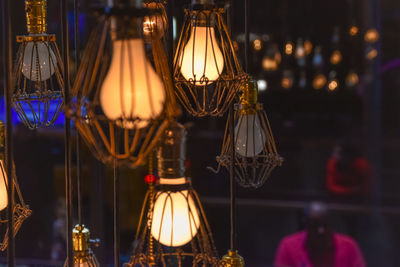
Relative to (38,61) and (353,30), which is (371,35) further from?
(38,61)

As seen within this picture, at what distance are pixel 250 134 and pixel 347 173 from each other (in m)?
2.74

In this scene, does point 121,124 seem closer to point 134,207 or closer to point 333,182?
point 134,207

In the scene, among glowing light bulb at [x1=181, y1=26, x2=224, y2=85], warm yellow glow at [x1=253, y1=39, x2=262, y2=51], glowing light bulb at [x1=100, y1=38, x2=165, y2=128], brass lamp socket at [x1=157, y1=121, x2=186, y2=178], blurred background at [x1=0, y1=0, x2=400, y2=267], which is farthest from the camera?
warm yellow glow at [x1=253, y1=39, x2=262, y2=51]

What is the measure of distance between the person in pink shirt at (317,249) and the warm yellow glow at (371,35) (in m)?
1.26

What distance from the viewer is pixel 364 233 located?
11.6 feet

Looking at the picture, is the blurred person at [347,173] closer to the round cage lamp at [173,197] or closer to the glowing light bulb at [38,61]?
the glowing light bulb at [38,61]

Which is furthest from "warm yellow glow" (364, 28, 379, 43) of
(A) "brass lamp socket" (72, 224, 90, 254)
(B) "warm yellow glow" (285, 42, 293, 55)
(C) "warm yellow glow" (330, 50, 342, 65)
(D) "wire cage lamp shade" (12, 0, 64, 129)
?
(A) "brass lamp socket" (72, 224, 90, 254)

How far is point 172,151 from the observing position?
2.61ft

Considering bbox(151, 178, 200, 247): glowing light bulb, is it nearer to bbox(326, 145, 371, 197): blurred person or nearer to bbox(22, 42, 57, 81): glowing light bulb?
bbox(22, 42, 57, 81): glowing light bulb

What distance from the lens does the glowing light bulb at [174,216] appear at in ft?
2.63

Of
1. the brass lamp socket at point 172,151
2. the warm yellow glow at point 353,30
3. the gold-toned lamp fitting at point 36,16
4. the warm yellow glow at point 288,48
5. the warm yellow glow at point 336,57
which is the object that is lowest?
the brass lamp socket at point 172,151

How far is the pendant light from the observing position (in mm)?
1032

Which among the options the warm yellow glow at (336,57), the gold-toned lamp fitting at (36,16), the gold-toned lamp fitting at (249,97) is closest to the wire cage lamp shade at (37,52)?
the gold-toned lamp fitting at (36,16)

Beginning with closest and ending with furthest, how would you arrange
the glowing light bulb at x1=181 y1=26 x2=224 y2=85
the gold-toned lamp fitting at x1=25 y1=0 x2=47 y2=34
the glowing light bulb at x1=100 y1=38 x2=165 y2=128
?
the glowing light bulb at x1=100 y1=38 x2=165 y2=128
the glowing light bulb at x1=181 y1=26 x2=224 y2=85
the gold-toned lamp fitting at x1=25 y1=0 x2=47 y2=34
